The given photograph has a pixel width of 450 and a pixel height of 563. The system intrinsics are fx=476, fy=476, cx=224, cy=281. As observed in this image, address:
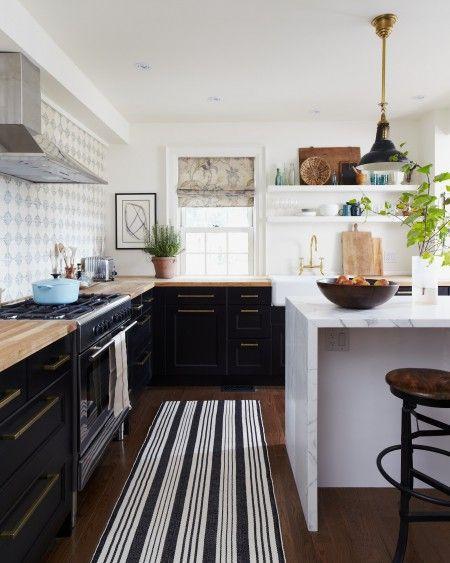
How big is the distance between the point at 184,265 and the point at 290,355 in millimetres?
2605

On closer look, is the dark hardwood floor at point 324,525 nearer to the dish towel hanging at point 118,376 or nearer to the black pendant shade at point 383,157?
the dish towel hanging at point 118,376

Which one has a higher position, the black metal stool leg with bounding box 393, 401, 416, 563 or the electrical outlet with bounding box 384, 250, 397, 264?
the electrical outlet with bounding box 384, 250, 397, 264

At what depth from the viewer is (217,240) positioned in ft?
16.4

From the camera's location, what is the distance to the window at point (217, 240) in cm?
496

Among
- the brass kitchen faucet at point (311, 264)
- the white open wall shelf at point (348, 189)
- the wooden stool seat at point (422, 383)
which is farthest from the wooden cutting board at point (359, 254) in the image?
the wooden stool seat at point (422, 383)

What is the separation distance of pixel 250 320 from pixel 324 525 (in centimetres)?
226

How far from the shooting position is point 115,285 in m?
3.73

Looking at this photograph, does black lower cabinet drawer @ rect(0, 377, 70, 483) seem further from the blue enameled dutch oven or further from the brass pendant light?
the brass pendant light

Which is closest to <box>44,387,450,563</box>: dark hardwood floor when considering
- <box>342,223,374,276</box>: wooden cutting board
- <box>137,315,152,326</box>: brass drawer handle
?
<box>137,315,152,326</box>: brass drawer handle

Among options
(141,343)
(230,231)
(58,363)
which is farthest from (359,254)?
(58,363)

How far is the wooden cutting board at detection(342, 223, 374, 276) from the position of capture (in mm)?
4797

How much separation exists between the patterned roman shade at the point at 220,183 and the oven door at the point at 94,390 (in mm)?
2545

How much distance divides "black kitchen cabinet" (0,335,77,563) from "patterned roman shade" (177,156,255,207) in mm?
3087

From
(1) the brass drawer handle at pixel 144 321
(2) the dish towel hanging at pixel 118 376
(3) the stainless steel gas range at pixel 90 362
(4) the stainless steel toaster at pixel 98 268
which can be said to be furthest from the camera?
(4) the stainless steel toaster at pixel 98 268
